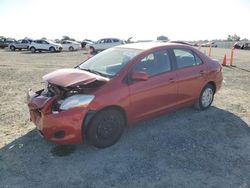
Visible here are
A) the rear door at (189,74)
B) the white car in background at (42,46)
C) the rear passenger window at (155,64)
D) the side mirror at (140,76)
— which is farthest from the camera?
the white car in background at (42,46)

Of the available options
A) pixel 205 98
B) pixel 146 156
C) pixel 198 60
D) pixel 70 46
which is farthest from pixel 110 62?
pixel 70 46

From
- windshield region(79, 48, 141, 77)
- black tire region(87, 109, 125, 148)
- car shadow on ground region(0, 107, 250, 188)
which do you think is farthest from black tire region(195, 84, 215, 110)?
black tire region(87, 109, 125, 148)

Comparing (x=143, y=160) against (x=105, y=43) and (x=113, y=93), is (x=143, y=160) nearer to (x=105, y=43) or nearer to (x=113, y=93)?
(x=113, y=93)

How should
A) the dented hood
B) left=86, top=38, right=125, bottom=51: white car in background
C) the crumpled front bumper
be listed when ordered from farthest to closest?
→ 1. left=86, top=38, right=125, bottom=51: white car in background
2. the dented hood
3. the crumpled front bumper

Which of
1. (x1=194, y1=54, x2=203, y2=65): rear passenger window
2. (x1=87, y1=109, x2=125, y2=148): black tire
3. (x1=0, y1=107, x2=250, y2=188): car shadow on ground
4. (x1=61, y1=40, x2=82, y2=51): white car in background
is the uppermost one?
(x1=194, y1=54, x2=203, y2=65): rear passenger window

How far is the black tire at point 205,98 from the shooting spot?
623 centimetres

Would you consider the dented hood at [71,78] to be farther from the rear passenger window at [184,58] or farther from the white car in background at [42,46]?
the white car in background at [42,46]

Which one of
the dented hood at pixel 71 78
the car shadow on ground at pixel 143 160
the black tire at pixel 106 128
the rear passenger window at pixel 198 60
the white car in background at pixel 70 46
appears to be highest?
the rear passenger window at pixel 198 60

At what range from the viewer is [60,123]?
13.4 feet

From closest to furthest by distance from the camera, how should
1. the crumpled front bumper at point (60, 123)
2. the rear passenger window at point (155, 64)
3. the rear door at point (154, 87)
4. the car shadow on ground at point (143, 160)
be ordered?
the car shadow on ground at point (143, 160)
the crumpled front bumper at point (60, 123)
the rear door at point (154, 87)
the rear passenger window at point (155, 64)

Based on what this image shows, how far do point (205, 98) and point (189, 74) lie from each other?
1.01 metres

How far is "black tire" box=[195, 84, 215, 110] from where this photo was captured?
6234 mm

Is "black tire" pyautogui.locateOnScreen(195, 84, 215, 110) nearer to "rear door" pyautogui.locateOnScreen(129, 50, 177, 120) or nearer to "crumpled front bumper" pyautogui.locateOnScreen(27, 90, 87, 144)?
"rear door" pyautogui.locateOnScreen(129, 50, 177, 120)

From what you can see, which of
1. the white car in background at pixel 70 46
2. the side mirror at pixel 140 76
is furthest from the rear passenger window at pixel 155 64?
the white car in background at pixel 70 46
